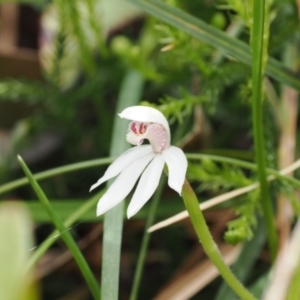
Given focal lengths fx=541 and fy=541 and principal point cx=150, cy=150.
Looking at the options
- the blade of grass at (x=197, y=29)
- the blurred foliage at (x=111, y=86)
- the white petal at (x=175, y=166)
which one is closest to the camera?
the white petal at (x=175, y=166)

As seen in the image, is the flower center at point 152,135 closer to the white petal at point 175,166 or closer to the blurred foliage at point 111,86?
the white petal at point 175,166

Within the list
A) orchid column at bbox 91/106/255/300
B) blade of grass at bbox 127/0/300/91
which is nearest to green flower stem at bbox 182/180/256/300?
orchid column at bbox 91/106/255/300

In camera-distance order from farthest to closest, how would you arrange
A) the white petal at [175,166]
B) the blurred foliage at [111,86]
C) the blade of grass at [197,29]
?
the blurred foliage at [111,86] < the blade of grass at [197,29] < the white petal at [175,166]

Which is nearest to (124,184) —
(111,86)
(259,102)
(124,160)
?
(124,160)

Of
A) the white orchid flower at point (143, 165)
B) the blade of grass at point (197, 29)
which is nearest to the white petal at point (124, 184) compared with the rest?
the white orchid flower at point (143, 165)

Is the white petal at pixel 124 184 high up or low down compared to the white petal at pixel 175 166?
down

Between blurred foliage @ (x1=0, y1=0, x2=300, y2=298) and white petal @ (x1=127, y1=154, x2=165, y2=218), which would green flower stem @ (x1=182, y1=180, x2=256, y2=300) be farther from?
blurred foliage @ (x1=0, y1=0, x2=300, y2=298)

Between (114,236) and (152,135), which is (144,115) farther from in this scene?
(114,236)
